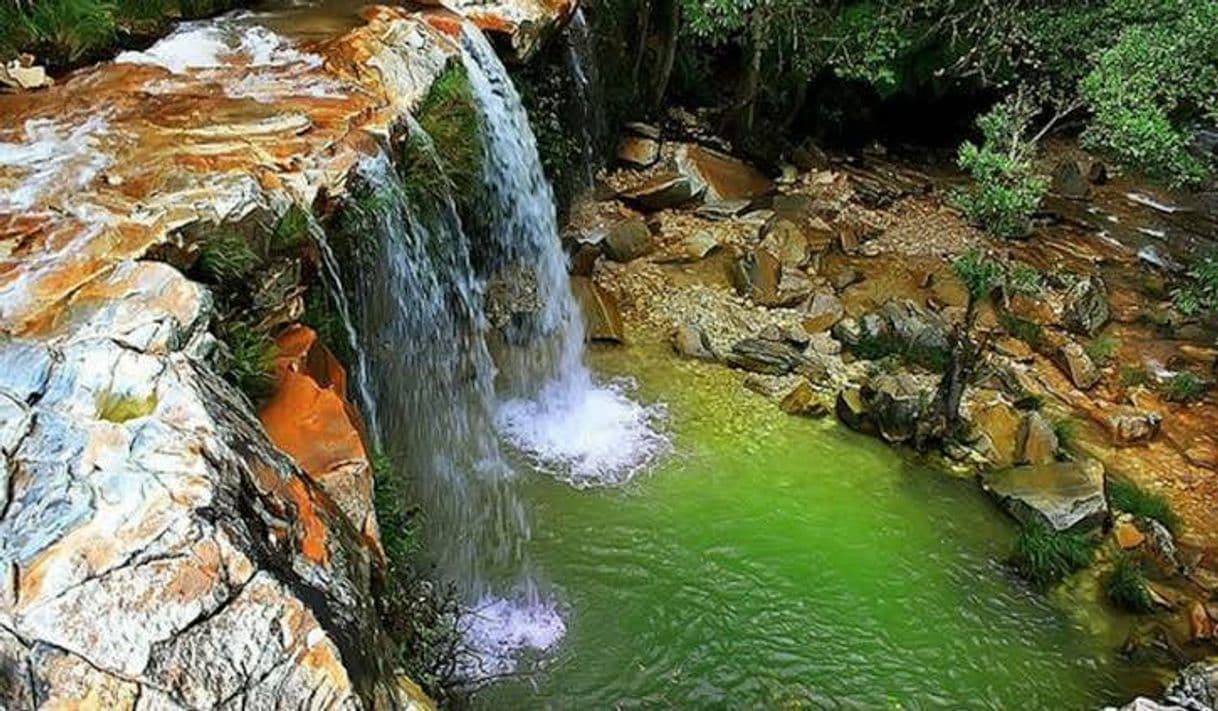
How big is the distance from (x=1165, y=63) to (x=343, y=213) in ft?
22.0

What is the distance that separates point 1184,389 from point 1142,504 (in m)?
2.40

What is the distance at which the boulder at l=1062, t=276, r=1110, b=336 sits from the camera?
10727mm

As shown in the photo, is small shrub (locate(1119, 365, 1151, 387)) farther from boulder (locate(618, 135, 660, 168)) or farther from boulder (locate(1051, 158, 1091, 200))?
boulder (locate(618, 135, 660, 168))

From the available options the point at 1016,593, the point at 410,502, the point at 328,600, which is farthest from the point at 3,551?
the point at 1016,593

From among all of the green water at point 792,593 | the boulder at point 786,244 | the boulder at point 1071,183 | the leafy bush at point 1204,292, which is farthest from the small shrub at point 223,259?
the boulder at point 1071,183

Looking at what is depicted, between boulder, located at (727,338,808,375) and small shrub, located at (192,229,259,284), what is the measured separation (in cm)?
559

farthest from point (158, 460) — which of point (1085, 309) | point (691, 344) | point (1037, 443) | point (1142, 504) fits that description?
point (1085, 309)

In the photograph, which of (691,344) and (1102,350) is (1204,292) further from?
(691,344)

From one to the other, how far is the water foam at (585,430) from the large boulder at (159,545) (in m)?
4.15

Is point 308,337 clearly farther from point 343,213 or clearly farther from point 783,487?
point 783,487

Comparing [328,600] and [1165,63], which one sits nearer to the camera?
[328,600]

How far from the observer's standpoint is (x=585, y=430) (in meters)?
8.39

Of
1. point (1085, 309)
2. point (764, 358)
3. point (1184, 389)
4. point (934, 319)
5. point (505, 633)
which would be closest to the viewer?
point (505, 633)

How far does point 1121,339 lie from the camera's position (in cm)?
1078
